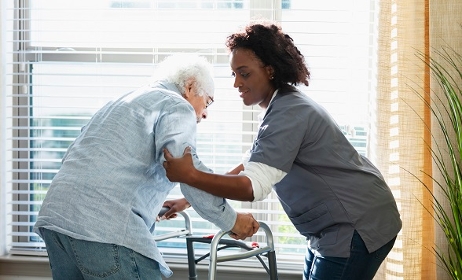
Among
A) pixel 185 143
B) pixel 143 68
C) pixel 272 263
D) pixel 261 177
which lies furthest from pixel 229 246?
pixel 143 68

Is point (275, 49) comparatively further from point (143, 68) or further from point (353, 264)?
point (143, 68)

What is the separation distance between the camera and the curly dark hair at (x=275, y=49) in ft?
7.36

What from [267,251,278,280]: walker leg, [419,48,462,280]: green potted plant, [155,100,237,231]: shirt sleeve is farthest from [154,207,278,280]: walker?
[419,48,462,280]: green potted plant

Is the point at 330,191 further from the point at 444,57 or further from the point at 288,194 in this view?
the point at 444,57

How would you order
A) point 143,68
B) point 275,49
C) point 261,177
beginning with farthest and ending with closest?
1. point 143,68
2. point 275,49
3. point 261,177

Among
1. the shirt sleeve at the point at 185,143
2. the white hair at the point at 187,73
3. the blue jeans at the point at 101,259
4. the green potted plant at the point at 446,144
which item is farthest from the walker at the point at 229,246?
the green potted plant at the point at 446,144

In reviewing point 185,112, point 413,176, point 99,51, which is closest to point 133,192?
point 185,112

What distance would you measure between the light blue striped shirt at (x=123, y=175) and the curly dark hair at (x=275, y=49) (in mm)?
313

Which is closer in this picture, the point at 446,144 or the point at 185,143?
the point at 185,143

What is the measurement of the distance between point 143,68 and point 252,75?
125cm

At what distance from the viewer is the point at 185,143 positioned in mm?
2023

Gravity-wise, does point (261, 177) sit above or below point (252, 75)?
below

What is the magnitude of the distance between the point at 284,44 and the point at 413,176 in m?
0.88

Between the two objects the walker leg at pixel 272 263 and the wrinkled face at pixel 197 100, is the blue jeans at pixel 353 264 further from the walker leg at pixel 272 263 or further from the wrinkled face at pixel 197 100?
the wrinkled face at pixel 197 100
